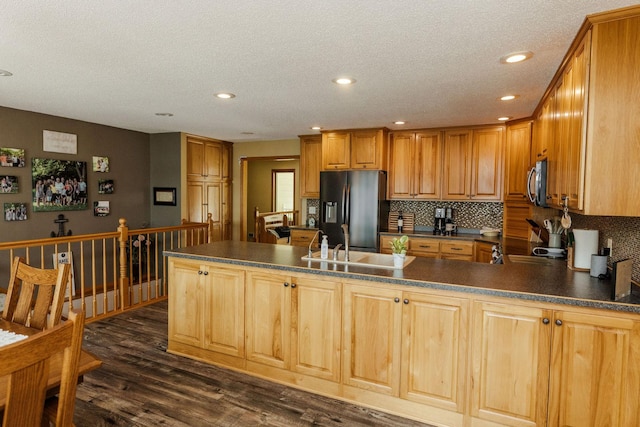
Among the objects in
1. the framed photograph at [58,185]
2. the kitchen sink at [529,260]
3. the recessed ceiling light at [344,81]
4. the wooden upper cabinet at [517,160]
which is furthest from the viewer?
the framed photograph at [58,185]

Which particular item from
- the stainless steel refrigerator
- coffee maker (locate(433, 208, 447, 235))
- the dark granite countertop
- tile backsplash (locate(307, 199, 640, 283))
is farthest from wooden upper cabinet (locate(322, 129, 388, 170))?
the dark granite countertop

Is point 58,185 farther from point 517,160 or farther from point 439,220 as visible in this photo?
point 517,160

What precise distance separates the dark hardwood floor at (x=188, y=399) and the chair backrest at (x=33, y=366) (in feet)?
4.75

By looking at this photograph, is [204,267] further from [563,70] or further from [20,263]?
[563,70]

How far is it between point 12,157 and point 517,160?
602 centimetres

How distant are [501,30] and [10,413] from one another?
2.68m

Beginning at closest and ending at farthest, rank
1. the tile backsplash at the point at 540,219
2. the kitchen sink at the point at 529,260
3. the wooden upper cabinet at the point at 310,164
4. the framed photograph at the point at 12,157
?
the tile backsplash at the point at 540,219, the kitchen sink at the point at 529,260, the framed photograph at the point at 12,157, the wooden upper cabinet at the point at 310,164

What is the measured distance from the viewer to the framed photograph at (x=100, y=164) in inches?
211

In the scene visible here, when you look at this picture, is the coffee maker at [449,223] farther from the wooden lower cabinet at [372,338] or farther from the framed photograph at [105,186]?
the framed photograph at [105,186]

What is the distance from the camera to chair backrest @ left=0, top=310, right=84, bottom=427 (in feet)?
3.19

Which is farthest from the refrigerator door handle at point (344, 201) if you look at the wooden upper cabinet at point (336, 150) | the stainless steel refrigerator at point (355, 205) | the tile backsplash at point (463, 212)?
the tile backsplash at point (463, 212)

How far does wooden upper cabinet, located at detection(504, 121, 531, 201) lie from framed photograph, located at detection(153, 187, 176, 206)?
494 cm

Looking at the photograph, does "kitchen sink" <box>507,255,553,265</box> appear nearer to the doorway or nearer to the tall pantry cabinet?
the tall pantry cabinet

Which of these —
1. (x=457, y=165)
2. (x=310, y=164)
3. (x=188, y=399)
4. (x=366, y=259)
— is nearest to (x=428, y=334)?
(x=366, y=259)
